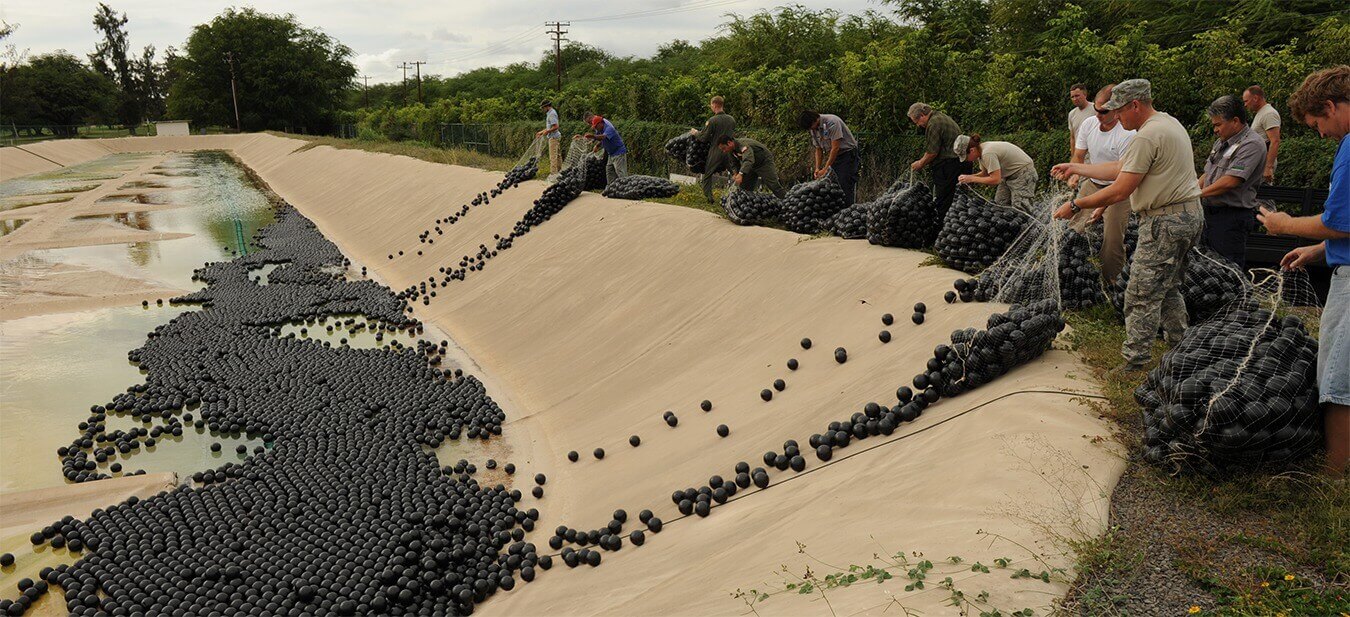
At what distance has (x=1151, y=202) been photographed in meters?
5.71

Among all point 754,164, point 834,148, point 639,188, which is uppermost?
point 834,148

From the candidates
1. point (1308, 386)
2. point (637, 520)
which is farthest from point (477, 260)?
point (1308, 386)

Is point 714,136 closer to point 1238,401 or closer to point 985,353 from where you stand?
point 985,353

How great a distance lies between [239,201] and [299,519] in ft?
94.5

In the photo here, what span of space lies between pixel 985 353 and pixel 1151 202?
1484mm

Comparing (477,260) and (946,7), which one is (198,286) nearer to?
(477,260)

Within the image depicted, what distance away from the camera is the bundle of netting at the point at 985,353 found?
5944 mm

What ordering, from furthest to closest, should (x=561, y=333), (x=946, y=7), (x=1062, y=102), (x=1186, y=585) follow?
(x=946, y=7) → (x=1062, y=102) → (x=561, y=333) → (x=1186, y=585)

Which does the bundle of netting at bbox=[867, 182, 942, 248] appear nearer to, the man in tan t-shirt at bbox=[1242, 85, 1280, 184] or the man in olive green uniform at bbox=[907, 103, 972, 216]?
the man in olive green uniform at bbox=[907, 103, 972, 216]

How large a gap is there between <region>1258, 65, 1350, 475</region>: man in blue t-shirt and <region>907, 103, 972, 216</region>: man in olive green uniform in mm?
5231

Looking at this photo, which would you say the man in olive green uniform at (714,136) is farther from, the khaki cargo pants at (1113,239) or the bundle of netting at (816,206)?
the khaki cargo pants at (1113,239)

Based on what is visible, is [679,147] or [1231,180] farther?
[679,147]

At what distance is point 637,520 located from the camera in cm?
669

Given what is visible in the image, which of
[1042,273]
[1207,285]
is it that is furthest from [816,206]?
[1207,285]
